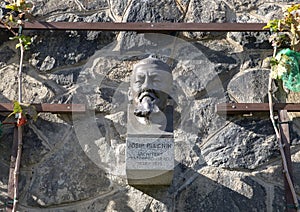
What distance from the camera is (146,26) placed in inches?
93.6

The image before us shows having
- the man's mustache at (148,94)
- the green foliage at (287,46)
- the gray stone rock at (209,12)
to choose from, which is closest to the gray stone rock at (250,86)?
the green foliage at (287,46)

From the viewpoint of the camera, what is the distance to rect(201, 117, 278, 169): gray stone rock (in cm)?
217

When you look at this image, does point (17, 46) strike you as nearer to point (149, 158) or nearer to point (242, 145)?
point (149, 158)

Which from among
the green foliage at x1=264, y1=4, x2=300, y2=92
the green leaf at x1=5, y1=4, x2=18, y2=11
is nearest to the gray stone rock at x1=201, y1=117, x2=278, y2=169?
the green foliage at x1=264, y1=4, x2=300, y2=92

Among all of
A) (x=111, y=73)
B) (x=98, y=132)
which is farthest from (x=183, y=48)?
(x=98, y=132)

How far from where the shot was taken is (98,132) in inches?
88.5

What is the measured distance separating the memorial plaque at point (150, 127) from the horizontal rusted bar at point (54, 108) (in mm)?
225

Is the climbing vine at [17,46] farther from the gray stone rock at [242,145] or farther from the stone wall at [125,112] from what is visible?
the gray stone rock at [242,145]

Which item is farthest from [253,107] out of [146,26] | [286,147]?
[146,26]

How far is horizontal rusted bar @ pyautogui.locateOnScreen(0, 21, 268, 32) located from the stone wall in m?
0.06

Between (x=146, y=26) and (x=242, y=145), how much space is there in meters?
0.62

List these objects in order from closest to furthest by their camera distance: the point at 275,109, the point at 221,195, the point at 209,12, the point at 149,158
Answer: the point at 149,158
the point at 221,195
the point at 275,109
the point at 209,12

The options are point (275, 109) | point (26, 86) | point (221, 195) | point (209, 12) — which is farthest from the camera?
point (209, 12)

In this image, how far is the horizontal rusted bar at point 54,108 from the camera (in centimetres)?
223
